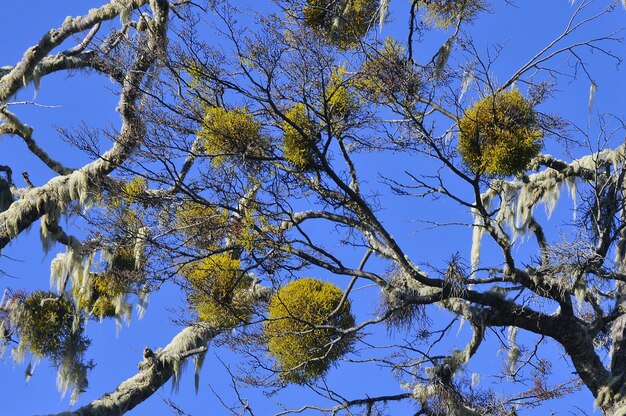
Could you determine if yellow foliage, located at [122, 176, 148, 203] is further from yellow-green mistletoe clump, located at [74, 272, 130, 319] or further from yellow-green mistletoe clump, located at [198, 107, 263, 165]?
yellow-green mistletoe clump, located at [74, 272, 130, 319]

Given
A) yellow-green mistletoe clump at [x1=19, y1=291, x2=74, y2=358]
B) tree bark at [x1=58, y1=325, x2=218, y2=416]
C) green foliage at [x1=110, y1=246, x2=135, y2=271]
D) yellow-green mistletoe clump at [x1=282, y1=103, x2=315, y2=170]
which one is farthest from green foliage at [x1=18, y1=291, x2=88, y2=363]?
yellow-green mistletoe clump at [x1=282, y1=103, x2=315, y2=170]

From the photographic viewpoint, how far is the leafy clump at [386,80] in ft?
29.0

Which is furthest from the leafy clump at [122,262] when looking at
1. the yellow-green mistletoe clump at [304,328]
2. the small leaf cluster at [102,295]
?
the yellow-green mistletoe clump at [304,328]

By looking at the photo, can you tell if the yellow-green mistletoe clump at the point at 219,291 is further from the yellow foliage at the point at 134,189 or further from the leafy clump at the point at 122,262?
the leafy clump at the point at 122,262

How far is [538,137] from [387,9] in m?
3.11

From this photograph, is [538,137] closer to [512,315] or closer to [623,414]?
[512,315]

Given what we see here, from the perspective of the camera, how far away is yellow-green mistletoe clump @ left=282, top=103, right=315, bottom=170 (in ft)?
28.5

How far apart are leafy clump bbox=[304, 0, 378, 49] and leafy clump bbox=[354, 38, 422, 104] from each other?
1.50 meters

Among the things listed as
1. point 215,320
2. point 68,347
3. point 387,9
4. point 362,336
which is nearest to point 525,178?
point 387,9

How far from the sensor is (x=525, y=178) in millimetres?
11516

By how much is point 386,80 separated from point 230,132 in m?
1.29

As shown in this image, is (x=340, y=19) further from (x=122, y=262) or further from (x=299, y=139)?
(x=122, y=262)

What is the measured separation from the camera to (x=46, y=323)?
1330 centimetres

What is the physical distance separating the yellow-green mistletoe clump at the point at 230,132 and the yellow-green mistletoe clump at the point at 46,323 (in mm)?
5297
